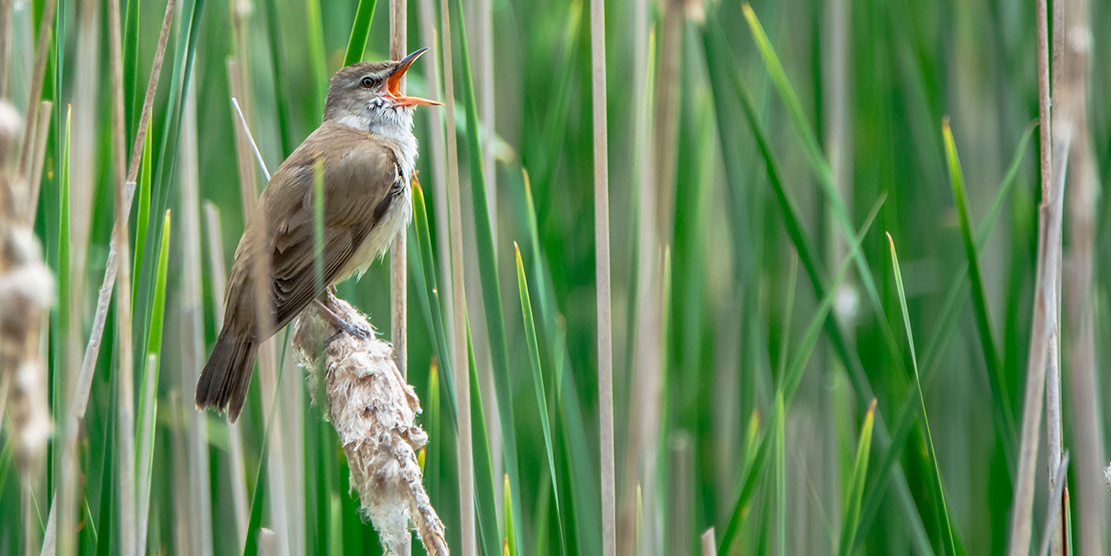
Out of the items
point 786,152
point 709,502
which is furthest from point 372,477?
point 786,152

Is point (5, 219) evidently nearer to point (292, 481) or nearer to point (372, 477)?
point (372, 477)

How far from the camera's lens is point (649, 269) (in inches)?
53.7

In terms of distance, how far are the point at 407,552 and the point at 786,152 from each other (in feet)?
5.28

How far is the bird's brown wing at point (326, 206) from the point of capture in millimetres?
1887

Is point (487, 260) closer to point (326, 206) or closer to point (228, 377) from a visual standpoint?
point (228, 377)

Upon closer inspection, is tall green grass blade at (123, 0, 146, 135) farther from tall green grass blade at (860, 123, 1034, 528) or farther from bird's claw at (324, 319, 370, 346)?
tall green grass blade at (860, 123, 1034, 528)

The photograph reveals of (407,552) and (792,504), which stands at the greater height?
(407,552)

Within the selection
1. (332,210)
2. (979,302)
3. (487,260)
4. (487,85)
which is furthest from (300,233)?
(979,302)

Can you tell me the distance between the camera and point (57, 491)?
142 centimetres

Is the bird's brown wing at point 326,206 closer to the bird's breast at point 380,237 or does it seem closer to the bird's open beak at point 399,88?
the bird's breast at point 380,237

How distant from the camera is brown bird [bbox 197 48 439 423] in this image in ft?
5.41

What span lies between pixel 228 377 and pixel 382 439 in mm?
498

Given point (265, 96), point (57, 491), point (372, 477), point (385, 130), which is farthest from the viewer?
point (385, 130)

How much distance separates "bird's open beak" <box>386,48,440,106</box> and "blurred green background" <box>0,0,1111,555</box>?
2.6 inches
